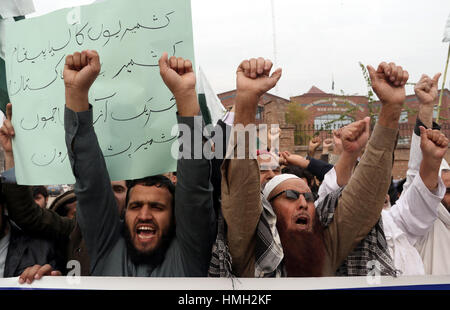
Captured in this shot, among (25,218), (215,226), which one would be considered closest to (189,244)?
(215,226)

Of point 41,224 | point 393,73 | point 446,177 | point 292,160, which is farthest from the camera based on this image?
point 292,160

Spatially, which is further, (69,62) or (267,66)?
(69,62)

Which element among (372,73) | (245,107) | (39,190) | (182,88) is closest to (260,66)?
(245,107)

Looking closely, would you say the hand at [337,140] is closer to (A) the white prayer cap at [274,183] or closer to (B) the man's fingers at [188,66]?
(A) the white prayer cap at [274,183]

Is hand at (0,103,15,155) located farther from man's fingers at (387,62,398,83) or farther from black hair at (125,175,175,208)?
man's fingers at (387,62,398,83)

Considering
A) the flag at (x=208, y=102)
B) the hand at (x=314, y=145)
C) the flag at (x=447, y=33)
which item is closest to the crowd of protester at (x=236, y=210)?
the flag at (x=208, y=102)

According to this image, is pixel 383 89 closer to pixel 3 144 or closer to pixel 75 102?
pixel 75 102

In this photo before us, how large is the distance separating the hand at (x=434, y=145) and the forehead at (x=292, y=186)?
0.60 m

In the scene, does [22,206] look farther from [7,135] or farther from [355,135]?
[355,135]

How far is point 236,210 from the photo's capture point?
5.13ft

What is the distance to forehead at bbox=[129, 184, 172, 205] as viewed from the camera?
1904 millimetres

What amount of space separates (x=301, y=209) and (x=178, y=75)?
35.3 inches

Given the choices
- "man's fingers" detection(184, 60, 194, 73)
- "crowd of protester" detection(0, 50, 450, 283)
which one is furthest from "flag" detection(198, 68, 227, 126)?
"man's fingers" detection(184, 60, 194, 73)

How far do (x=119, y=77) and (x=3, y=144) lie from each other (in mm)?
861
